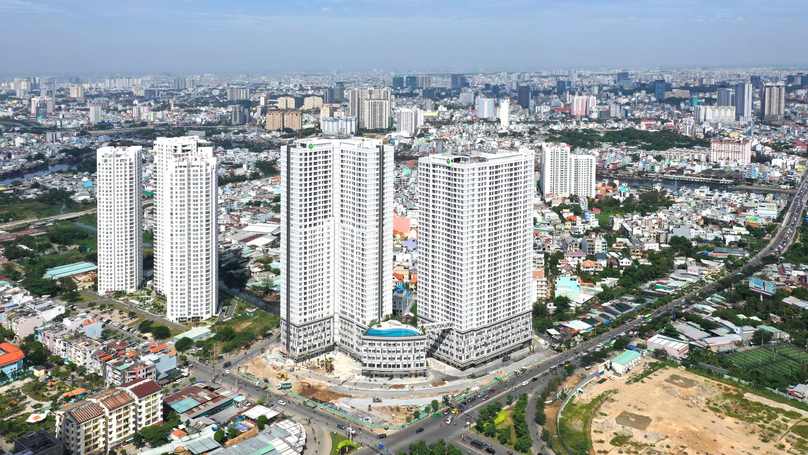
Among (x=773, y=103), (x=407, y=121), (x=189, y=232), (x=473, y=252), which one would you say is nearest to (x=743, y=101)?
(x=773, y=103)

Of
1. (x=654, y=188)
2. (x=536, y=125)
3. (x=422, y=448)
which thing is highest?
(x=536, y=125)

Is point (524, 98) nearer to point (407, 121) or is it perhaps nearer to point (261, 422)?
point (407, 121)

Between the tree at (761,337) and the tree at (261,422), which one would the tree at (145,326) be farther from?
the tree at (761,337)

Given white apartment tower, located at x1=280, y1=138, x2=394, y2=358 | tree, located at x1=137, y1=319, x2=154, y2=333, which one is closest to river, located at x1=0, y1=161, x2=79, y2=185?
tree, located at x1=137, y1=319, x2=154, y2=333

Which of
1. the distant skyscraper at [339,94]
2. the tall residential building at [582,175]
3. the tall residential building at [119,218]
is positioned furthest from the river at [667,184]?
the distant skyscraper at [339,94]

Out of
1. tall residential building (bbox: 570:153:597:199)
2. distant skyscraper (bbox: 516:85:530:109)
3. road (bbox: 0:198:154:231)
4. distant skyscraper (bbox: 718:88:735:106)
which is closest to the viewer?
road (bbox: 0:198:154:231)

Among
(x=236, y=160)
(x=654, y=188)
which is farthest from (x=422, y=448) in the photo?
(x=236, y=160)

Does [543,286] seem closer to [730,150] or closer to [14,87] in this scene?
[730,150]

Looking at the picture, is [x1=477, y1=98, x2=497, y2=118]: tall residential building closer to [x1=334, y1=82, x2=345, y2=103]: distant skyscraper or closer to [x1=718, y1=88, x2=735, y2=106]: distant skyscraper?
[x1=334, y1=82, x2=345, y2=103]: distant skyscraper

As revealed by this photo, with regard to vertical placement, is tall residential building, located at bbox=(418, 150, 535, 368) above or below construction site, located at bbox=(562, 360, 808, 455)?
above
